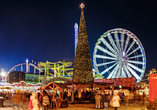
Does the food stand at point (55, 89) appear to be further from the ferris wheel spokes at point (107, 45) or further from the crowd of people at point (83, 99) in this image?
the ferris wheel spokes at point (107, 45)

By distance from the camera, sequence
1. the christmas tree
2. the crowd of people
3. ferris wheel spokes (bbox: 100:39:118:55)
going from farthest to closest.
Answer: ferris wheel spokes (bbox: 100:39:118:55) < the christmas tree < the crowd of people

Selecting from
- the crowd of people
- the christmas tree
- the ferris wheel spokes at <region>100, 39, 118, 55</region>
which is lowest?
the crowd of people

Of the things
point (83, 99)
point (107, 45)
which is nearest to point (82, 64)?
point (83, 99)

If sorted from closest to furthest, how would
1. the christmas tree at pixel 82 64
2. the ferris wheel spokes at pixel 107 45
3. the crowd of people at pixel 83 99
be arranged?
the crowd of people at pixel 83 99 < the christmas tree at pixel 82 64 < the ferris wheel spokes at pixel 107 45

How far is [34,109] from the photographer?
10672 mm

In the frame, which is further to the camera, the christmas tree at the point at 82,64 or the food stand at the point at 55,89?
the christmas tree at the point at 82,64

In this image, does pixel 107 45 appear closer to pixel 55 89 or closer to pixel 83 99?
pixel 83 99

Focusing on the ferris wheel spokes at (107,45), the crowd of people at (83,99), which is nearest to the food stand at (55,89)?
the crowd of people at (83,99)

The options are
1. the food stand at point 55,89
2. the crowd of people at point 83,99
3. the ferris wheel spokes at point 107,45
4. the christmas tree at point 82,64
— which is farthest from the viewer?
the ferris wheel spokes at point 107,45

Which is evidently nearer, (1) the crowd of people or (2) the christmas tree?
(1) the crowd of people

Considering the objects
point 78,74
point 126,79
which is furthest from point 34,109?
point 126,79

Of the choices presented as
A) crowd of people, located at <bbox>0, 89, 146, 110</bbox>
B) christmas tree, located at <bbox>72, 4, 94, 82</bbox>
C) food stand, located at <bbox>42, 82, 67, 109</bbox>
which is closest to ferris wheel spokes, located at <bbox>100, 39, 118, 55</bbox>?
christmas tree, located at <bbox>72, 4, 94, 82</bbox>

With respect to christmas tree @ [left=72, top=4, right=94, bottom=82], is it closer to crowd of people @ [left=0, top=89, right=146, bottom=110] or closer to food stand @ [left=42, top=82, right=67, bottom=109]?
crowd of people @ [left=0, top=89, right=146, bottom=110]

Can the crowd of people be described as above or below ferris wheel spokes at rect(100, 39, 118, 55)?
below
